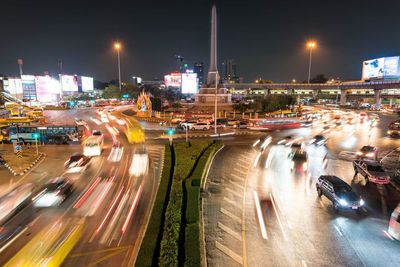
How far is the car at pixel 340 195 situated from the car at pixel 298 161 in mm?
6407

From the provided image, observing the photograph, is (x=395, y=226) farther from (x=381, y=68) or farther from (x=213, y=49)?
(x=381, y=68)

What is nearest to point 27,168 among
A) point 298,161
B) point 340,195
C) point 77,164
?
point 77,164

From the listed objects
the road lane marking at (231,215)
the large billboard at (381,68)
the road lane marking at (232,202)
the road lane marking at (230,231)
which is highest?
the large billboard at (381,68)

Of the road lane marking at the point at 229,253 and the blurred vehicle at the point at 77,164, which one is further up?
the blurred vehicle at the point at 77,164

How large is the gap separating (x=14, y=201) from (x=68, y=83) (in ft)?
335

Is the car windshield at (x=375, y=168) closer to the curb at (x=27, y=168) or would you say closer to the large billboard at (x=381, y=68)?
the curb at (x=27, y=168)

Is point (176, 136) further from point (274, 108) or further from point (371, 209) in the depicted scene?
point (274, 108)

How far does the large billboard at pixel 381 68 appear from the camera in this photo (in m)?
89.5

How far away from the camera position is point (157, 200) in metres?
18.1

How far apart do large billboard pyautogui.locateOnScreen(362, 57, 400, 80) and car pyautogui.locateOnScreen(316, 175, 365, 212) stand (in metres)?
93.1

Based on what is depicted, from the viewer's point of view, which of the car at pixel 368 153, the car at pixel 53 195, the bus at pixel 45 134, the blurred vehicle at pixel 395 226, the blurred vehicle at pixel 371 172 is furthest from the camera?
the bus at pixel 45 134

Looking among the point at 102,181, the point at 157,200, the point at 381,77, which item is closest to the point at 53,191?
the point at 102,181

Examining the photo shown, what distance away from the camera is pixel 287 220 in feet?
55.4

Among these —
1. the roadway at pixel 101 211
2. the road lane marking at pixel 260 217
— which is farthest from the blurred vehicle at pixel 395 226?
the roadway at pixel 101 211
